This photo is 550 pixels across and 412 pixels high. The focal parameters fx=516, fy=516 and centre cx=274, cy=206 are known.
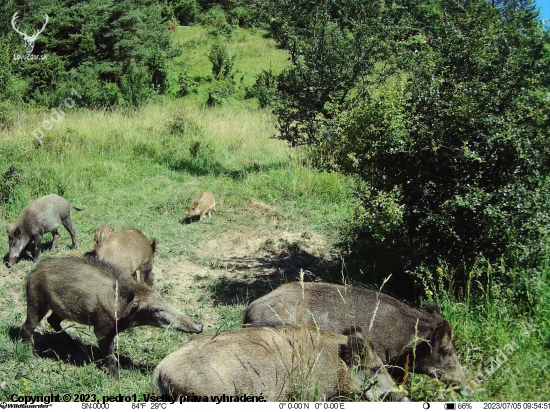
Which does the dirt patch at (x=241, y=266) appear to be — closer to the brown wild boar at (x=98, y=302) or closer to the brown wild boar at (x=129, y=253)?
the brown wild boar at (x=129, y=253)

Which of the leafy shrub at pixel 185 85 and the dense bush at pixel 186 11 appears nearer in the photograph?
the leafy shrub at pixel 185 85

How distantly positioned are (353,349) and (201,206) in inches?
215

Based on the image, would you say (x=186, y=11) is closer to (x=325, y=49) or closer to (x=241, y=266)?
(x=325, y=49)

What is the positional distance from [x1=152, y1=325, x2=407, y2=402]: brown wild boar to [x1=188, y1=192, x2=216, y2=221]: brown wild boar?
499 cm

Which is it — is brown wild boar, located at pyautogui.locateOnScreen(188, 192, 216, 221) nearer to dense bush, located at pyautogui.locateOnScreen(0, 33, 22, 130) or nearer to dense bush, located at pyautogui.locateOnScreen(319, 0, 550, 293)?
dense bush, located at pyautogui.locateOnScreen(319, 0, 550, 293)

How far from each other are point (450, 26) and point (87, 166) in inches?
329

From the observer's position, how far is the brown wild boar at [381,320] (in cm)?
436

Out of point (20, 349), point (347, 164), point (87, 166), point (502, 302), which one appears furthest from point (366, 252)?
point (87, 166)

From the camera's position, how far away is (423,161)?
5621 millimetres

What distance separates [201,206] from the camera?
912cm

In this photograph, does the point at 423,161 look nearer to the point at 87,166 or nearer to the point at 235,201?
the point at 235,201

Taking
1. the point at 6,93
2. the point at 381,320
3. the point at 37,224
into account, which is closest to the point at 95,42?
the point at 6,93

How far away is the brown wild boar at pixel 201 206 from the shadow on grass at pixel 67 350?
3.84m

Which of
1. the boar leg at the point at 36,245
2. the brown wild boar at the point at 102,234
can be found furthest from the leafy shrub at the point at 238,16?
the brown wild boar at the point at 102,234
